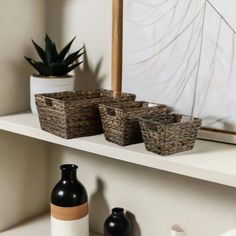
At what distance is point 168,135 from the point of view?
90 cm

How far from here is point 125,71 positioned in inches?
46.8

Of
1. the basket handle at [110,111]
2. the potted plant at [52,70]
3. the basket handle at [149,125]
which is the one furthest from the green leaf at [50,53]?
the basket handle at [149,125]

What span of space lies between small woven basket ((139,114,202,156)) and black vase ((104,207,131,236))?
30 centimetres

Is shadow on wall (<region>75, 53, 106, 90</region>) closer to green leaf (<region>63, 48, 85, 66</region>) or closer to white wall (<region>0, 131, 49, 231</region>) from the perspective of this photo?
green leaf (<region>63, 48, 85, 66</region>)

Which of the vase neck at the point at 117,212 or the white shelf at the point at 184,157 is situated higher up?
the white shelf at the point at 184,157

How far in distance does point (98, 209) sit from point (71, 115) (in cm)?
42

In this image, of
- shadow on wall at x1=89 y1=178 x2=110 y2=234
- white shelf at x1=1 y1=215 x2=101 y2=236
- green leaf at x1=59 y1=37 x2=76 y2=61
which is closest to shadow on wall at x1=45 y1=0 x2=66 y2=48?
green leaf at x1=59 y1=37 x2=76 y2=61

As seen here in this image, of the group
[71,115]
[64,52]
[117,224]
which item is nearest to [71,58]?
[64,52]

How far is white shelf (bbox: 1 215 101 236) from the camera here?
4.44 feet

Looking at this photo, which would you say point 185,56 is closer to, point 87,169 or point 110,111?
point 110,111

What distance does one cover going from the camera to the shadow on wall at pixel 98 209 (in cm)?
133

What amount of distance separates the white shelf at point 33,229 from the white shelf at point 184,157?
1.21 ft

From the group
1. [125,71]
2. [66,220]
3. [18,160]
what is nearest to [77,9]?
[125,71]

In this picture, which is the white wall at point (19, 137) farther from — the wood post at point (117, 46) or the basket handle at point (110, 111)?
the basket handle at point (110, 111)
